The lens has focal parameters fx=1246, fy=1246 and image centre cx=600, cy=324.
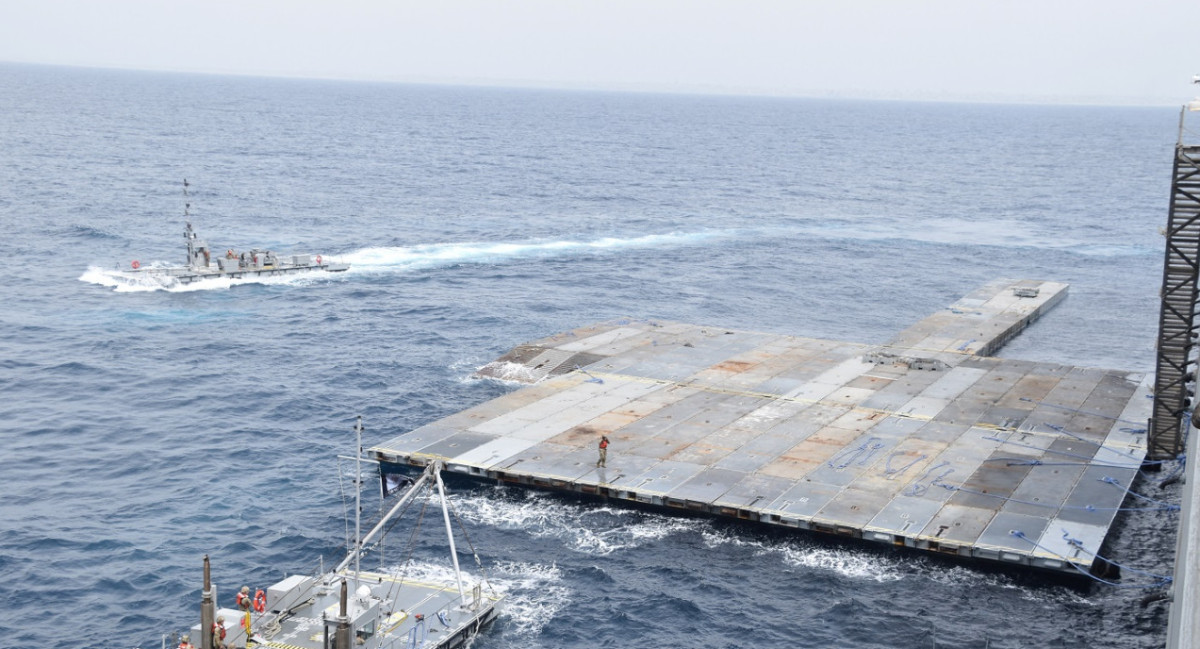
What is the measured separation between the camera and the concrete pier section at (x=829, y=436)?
6981 cm

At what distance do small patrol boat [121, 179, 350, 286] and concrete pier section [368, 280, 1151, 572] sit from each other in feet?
151

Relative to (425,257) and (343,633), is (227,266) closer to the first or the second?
(425,257)

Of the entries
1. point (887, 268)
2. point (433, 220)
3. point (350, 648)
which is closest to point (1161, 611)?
point (350, 648)

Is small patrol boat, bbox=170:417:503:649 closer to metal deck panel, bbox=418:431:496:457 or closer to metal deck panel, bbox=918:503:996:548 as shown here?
metal deck panel, bbox=418:431:496:457

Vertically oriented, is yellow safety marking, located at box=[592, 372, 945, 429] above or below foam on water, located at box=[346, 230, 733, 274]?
below

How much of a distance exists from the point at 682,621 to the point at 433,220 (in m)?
137

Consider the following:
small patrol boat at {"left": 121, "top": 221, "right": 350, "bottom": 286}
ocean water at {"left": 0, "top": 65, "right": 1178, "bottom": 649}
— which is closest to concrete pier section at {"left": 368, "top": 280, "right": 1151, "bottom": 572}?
ocean water at {"left": 0, "top": 65, "right": 1178, "bottom": 649}

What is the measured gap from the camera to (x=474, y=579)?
6412cm

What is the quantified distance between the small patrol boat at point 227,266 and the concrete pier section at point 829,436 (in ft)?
151

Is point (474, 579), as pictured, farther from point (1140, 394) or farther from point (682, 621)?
point (1140, 394)

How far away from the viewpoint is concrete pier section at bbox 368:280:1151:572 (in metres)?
69.8

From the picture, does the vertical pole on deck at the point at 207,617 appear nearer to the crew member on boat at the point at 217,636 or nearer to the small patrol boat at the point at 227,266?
the crew member on boat at the point at 217,636

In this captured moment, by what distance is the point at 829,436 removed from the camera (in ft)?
275

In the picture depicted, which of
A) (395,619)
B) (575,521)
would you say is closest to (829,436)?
(575,521)
